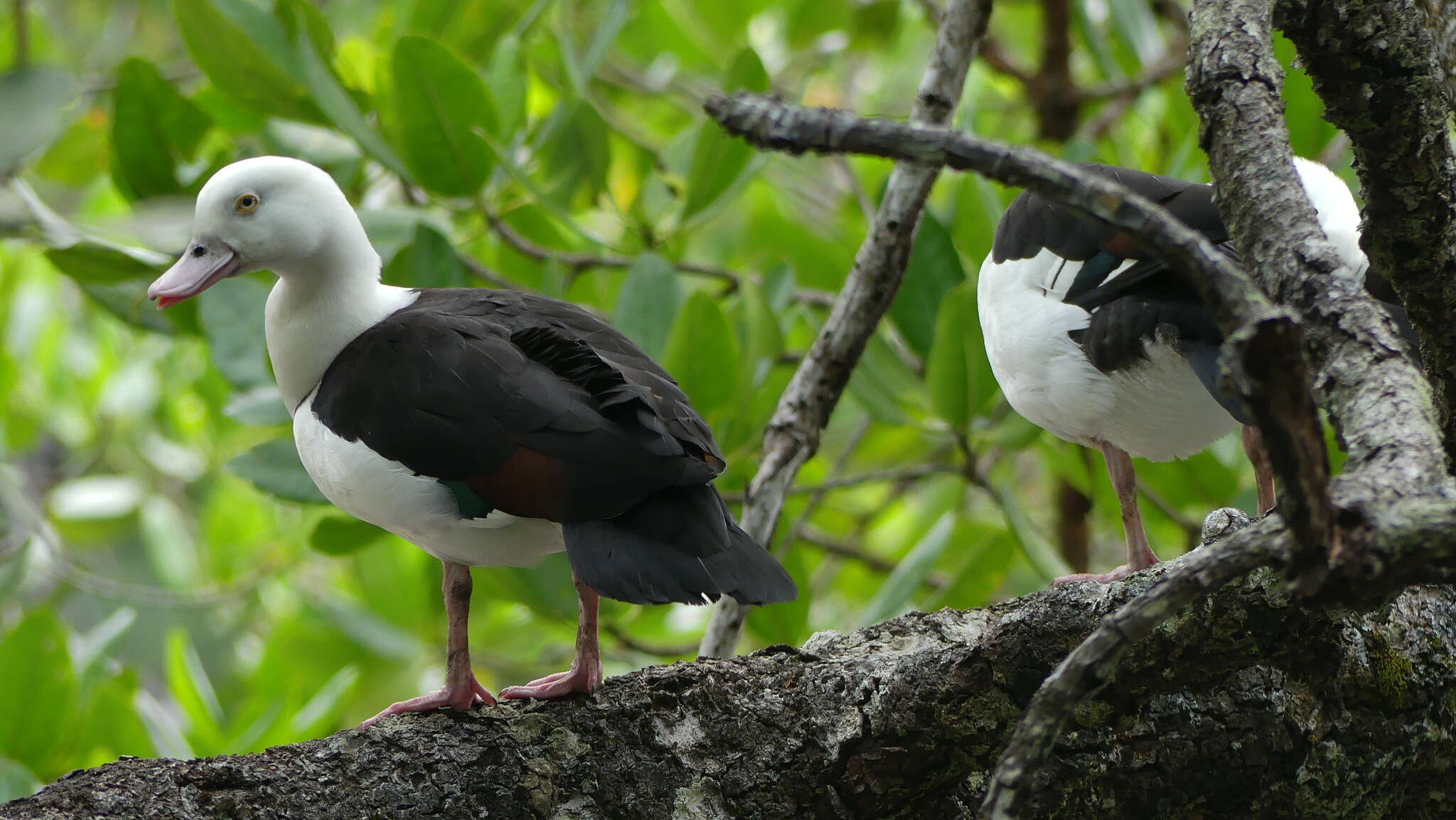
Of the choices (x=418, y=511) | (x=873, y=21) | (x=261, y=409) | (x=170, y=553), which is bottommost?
(x=170, y=553)

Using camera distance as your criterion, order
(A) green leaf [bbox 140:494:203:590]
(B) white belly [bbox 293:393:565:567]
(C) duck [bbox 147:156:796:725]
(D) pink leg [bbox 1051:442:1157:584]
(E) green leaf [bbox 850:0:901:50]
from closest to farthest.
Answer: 1. (C) duck [bbox 147:156:796:725]
2. (B) white belly [bbox 293:393:565:567]
3. (D) pink leg [bbox 1051:442:1157:584]
4. (A) green leaf [bbox 140:494:203:590]
5. (E) green leaf [bbox 850:0:901:50]

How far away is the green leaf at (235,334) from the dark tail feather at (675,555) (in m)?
1.73

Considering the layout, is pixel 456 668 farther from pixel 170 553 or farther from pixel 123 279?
pixel 170 553

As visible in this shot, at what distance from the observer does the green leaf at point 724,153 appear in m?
3.69

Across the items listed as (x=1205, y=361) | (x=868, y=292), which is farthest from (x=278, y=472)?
(x=1205, y=361)

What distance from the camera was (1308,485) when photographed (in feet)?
4.04

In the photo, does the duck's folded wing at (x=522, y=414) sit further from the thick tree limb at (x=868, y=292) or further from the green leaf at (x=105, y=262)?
the green leaf at (x=105, y=262)

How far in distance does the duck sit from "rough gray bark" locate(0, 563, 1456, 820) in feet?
0.61

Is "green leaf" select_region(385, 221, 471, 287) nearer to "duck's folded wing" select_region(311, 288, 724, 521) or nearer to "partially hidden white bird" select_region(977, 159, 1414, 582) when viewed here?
"duck's folded wing" select_region(311, 288, 724, 521)

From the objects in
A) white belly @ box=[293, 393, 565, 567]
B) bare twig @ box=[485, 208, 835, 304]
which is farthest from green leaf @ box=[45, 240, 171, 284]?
white belly @ box=[293, 393, 565, 567]

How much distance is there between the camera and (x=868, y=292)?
3.44m

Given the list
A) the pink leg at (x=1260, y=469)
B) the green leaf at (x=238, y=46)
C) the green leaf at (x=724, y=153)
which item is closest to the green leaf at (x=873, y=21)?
the green leaf at (x=724, y=153)

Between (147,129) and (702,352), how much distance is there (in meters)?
1.84

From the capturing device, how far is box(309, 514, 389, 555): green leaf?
3.66 m
